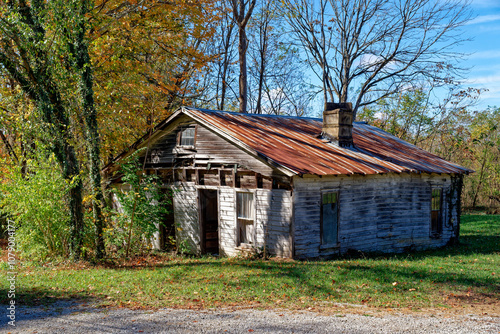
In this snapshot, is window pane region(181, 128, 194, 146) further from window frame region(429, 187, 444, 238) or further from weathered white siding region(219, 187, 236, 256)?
window frame region(429, 187, 444, 238)

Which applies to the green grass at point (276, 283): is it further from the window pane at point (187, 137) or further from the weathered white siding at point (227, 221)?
the window pane at point (187, 137)

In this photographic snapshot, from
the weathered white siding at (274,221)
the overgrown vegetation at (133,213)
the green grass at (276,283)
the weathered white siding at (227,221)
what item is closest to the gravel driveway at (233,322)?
the green grass at (276,283)

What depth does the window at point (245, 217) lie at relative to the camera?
14.6 metres

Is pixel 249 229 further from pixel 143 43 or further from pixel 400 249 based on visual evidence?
pixel 143 43

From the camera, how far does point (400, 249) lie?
16.5 metres

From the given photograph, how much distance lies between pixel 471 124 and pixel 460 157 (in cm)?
478

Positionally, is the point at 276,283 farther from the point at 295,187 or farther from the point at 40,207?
the point at 40,207

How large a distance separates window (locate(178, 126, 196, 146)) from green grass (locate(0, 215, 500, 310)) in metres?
4.49

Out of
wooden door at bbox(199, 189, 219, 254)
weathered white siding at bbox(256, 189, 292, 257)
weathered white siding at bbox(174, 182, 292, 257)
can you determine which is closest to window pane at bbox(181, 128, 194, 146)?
weathered white siding at bbox(174, 182, 292, 257)

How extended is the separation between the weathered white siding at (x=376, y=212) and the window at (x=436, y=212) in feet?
0.70

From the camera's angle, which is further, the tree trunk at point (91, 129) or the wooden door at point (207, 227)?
the wooden door at point (207, 227)

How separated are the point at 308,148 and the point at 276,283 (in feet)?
20.9

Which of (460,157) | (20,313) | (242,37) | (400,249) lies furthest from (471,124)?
(20,313)

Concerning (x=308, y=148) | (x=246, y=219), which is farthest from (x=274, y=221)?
(x=308, y=148)
